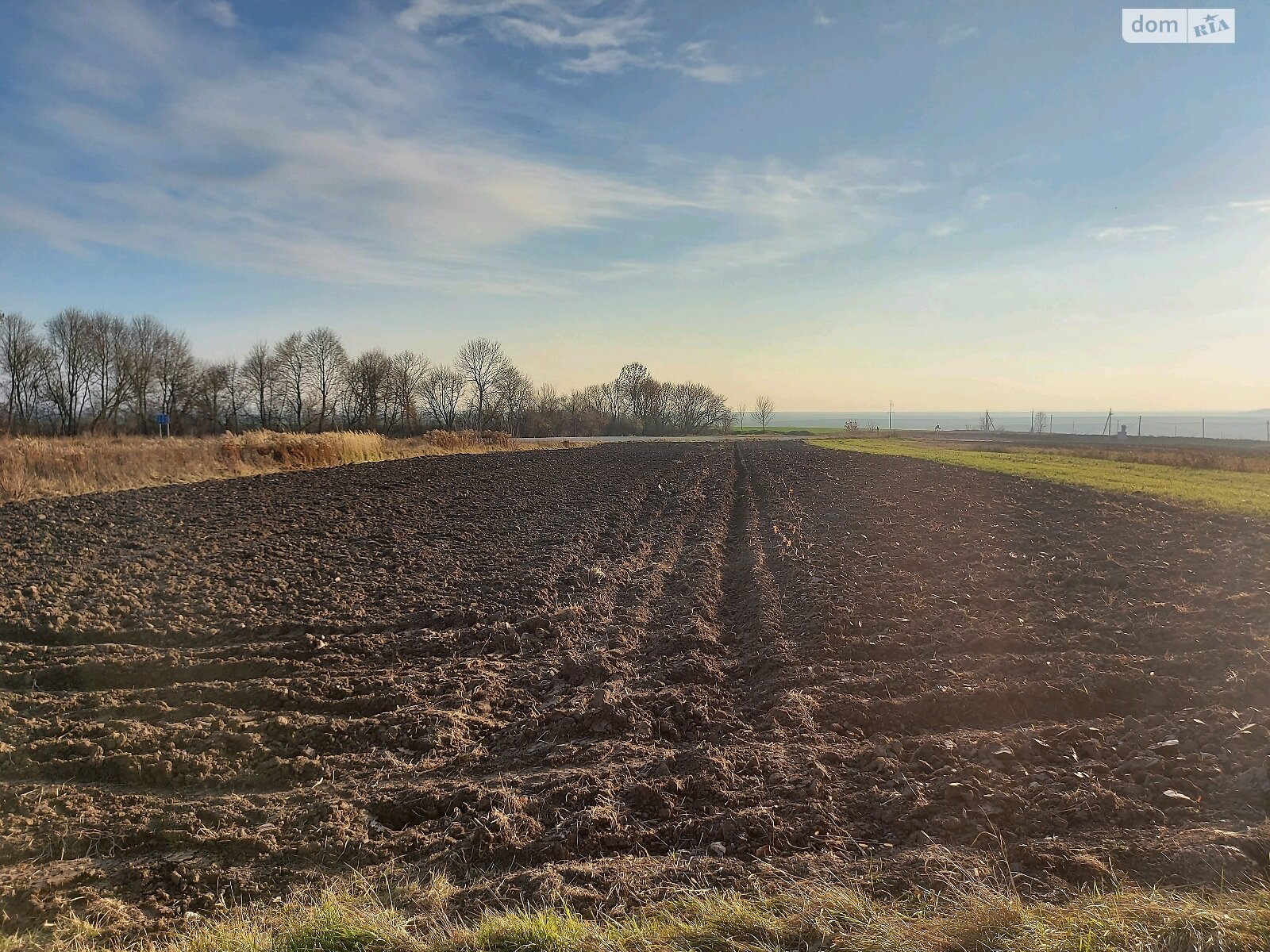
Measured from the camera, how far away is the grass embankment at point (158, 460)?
21391 millimetres

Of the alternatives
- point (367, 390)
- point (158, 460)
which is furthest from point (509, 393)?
point (158, 460)

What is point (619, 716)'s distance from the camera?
5.67m

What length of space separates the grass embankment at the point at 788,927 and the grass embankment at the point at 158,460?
22239mm

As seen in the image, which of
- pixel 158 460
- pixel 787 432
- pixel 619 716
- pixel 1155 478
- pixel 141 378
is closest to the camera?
pixel 619 716

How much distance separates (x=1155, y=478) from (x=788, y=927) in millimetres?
27737

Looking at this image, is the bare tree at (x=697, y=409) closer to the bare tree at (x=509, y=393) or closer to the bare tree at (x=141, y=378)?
the bare tree at (x=509, y=393)

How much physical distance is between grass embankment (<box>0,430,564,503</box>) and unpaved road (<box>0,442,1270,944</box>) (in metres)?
11.8

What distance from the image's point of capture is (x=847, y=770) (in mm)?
4762

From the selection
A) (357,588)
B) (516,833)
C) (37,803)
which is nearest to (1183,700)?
(516,833)

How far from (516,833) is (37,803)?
305 cm

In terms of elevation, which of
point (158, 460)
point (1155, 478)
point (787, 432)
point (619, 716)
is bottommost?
point (619, 716)

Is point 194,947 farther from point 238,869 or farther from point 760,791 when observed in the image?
point 760,791

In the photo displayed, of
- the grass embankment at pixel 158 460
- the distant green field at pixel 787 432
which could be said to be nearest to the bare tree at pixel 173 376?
the grass embankment at pixel 158 460

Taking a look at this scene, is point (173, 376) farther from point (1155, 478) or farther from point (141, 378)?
point (1155, 478)
